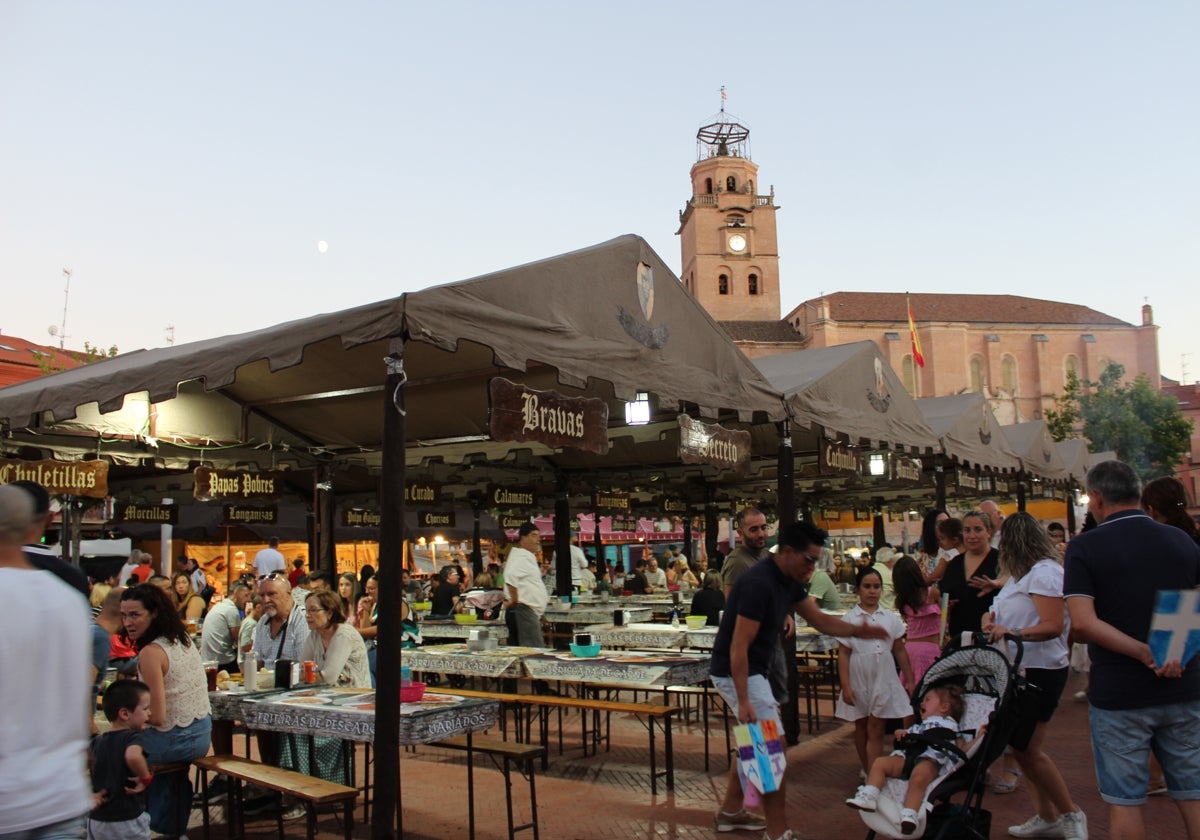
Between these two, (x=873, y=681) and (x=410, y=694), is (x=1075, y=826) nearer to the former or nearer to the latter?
(x=873, y=681)

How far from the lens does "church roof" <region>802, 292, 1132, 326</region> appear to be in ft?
262

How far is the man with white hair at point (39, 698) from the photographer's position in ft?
8.92

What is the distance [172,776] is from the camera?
5746 mm

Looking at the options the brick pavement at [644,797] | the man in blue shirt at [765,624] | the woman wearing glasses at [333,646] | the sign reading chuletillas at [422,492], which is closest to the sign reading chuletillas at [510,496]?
the sign reading chuletillas at [422,492]

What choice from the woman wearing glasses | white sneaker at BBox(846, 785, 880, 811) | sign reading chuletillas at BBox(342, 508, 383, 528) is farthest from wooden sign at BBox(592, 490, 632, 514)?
white sneaker at BBox(846, 785, 880, 811)

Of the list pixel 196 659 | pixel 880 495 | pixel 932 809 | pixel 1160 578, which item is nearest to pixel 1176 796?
pixel 1160 578

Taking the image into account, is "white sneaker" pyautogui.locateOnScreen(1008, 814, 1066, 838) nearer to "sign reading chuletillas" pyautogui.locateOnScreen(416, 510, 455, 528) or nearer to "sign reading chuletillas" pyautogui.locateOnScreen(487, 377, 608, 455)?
"sign reading chuletillas" pyautogui.locateOnScreen(487, 377, 608, 455)

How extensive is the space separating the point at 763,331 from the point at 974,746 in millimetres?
73313

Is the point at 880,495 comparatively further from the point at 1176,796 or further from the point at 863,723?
the point at 1176,796

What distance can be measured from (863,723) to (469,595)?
795 centimetres

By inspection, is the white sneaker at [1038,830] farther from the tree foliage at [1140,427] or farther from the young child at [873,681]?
the tree foliage at [1140,427]

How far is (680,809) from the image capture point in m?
6.69

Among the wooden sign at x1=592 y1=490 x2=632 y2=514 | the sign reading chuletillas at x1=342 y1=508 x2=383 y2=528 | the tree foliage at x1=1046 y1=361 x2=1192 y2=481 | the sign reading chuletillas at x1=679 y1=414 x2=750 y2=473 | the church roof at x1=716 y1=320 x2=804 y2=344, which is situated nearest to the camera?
the sign reading chuletillas at x1=679 y1=414 x2=750 y2=473

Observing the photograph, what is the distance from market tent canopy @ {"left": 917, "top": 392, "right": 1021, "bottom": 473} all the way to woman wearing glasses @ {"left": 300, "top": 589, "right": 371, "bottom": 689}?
8628 millimetres
